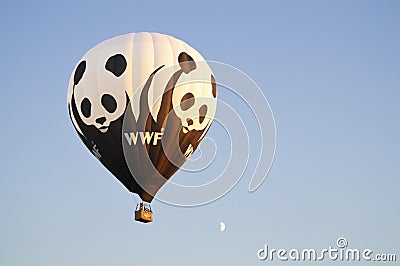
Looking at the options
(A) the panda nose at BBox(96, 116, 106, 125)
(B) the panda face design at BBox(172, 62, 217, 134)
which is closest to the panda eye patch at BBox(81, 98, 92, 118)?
(A) the panda nose at BBox(96, 116, 106, 125)

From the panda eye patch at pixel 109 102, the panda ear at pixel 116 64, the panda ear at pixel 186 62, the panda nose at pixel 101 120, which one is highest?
the panda ear at pixel 186 62

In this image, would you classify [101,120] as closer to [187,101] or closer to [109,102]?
[109,102]

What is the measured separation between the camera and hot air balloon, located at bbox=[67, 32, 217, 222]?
4353cm

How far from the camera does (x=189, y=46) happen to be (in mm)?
45031

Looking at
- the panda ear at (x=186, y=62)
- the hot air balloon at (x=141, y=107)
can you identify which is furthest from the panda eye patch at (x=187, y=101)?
the panda ear at (x=186, y=62)

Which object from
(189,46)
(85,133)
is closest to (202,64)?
(189,46)

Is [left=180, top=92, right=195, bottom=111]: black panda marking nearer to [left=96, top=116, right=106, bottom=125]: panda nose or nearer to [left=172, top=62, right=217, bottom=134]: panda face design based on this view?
[left=172, top=62, right=217, bottom=134]: panda face design

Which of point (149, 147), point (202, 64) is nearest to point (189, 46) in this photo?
point (202, 64)

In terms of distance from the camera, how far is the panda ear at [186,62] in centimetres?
4403

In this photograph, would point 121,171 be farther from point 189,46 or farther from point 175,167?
point 189,46

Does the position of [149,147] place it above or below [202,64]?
below

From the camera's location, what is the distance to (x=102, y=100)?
43.6 m

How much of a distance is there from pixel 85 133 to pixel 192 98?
3362 mm

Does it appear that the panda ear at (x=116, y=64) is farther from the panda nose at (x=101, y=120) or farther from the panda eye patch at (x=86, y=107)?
the panda nose at (x=101, y=120)
